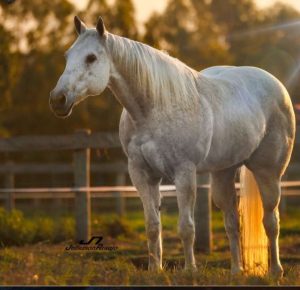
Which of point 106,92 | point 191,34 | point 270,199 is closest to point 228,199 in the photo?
point 270,199

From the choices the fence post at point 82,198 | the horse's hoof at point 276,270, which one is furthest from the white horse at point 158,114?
the fence post at point 82,198

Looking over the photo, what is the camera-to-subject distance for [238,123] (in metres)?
6.32

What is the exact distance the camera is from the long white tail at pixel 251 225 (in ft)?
22.0

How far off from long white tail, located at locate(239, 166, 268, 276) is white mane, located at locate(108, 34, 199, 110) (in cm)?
125

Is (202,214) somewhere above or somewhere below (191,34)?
below

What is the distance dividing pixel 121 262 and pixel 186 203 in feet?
4.70

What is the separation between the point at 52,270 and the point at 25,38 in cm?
1144

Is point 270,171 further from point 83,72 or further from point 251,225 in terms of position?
point 83,72

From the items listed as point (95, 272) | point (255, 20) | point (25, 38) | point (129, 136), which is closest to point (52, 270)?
point (95, 272)

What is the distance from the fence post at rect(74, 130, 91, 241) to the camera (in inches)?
372

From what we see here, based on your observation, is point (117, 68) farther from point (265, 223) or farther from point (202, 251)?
point (202, 251)

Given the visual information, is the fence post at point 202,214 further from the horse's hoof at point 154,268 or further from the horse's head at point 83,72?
the horse's head at point 83,72

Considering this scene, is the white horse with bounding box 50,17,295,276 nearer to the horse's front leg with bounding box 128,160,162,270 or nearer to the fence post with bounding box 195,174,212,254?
the horse's front leg with bounding box 128,160,162,270

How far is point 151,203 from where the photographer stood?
5.81 m
